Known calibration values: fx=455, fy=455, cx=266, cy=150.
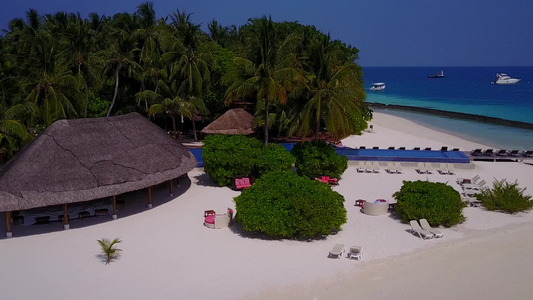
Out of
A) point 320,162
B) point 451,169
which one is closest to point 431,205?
point 320,162

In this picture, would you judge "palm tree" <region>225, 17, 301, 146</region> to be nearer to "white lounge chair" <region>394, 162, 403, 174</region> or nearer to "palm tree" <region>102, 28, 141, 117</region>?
"white lounge chair" <region>394, 162, 403, 174</region>

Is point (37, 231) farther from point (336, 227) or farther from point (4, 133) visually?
point (336, 227)

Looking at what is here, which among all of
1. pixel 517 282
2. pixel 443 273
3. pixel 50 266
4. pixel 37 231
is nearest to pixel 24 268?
pixel 50 266

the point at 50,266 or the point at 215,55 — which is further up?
the point at 215,55

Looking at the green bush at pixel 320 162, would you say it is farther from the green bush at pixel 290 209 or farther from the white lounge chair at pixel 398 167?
the green bush at pixel 290 209

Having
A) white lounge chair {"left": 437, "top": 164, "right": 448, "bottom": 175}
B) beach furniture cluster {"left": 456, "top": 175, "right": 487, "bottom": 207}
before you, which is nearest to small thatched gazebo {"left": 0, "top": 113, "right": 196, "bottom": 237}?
beach furniture cluster {"left": 456, "top": 175, "right": 487, "bottom": 207}

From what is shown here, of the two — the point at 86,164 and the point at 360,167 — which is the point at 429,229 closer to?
the point at 360,167
